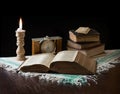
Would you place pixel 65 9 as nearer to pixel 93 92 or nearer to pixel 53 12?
pixel 53 12

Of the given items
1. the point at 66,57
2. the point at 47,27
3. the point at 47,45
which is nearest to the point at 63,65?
the point at 66,57

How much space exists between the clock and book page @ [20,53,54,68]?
0.06 meters

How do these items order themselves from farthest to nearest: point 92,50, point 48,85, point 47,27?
point 47,27, point 92,50, point 48,85

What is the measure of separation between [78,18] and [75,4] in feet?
0.32

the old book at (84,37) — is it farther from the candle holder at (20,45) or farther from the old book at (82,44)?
the candle holder at (20,45)

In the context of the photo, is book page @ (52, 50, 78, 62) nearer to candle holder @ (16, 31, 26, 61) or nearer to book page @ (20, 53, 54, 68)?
book page @ (20, 53, 54, 68)

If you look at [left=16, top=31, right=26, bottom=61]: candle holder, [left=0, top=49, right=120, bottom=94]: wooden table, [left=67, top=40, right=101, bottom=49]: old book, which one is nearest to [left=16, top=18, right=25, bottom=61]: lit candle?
[left=16, top=31, right=26, bottom=61]: candle holder

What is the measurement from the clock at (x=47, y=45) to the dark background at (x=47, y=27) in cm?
51

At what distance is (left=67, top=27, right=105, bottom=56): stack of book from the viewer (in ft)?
4.75

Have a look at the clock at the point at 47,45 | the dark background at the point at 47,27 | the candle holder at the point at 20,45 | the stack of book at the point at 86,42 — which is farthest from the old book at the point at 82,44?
the dark background at the point at 47,27

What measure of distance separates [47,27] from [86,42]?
540mm

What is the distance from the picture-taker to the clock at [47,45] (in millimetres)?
1405

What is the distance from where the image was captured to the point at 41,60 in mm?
1260

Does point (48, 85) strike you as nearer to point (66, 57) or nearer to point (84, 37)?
point (66, 57)
